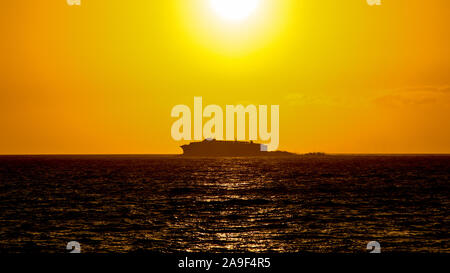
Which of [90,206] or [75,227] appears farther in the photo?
[90,206]

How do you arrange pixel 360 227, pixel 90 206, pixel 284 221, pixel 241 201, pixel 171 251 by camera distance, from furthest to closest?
pixel 241 201, pixel 90 206, pixel 284 221, pixel 360 227, pixel 171 251

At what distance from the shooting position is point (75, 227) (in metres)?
36.2

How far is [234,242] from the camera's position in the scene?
98.3 ft

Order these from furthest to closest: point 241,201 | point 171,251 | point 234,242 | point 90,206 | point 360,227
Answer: point 241,201 → point 90,206 → point 360,227 → point 234,242 → point 171,251

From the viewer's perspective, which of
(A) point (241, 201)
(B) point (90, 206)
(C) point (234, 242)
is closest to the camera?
(C) point (234, 242)

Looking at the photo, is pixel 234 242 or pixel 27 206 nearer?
pixel 234 242
